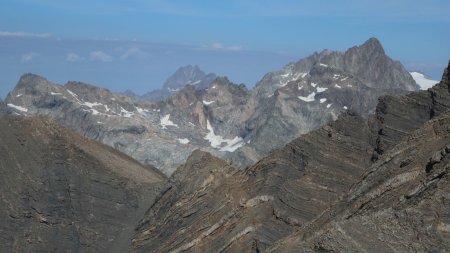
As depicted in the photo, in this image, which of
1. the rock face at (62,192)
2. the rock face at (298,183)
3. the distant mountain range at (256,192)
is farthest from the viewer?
the rock face at (62,192)

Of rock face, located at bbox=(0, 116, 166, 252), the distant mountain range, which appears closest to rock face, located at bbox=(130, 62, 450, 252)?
the distant mountain range

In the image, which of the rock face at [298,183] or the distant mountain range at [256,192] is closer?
the distant mountain range at [256,192]

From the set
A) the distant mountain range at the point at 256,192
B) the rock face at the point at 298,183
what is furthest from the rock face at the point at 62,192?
the rock face at the point at 298,183

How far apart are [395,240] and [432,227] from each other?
147cm

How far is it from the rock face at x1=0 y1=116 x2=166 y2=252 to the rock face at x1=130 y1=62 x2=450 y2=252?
5.37 meters

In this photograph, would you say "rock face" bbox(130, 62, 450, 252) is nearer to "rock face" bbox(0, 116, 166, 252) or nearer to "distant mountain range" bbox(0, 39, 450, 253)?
"distant mountain range" bbox(0, 39, 450, 253)

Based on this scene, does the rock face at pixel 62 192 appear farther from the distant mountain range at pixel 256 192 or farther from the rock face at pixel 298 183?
the rock face at pixel 298 183

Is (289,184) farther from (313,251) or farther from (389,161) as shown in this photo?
(313,251)

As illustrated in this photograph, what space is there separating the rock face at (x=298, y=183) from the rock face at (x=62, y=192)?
5371 millimetres

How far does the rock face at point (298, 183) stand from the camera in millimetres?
41531

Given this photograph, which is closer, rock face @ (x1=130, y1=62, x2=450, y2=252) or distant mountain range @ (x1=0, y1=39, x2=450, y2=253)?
distant mountain range @ (x1=0, y1=39, x2=450, y2=253)

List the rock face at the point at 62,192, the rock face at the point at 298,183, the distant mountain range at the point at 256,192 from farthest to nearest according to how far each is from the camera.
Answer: the rock face at the point at 62,192 < the rock face at the point at 298,183 < the distant mountain range at the point at 256,192

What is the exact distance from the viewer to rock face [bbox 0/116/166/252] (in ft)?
238

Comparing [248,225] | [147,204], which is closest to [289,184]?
[248,225]
